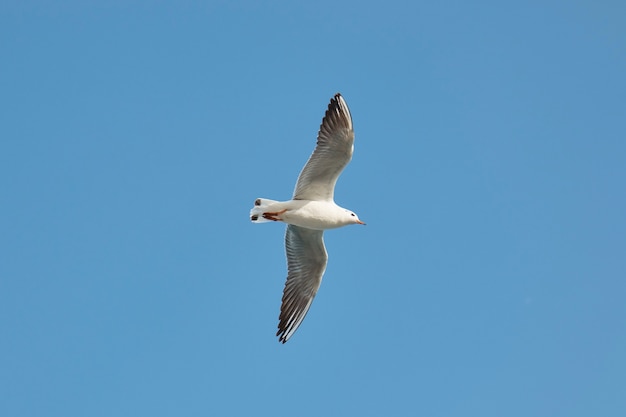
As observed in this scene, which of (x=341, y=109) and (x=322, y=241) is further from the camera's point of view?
(x=322, y=241)

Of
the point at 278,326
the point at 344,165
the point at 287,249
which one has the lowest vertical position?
the point at 278,326

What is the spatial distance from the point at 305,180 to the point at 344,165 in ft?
2.24

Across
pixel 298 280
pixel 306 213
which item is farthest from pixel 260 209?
pixel 298 280

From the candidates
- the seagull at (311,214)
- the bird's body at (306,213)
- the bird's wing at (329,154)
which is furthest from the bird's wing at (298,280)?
→ the bird's wing at (329,154)

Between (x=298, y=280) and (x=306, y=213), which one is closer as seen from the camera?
(x=306, y=213)

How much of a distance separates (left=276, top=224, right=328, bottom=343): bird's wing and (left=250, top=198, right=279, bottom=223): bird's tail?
34.5 inches

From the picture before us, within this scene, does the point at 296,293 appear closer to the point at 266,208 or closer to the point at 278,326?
the point at 278,326

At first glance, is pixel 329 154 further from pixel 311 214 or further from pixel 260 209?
pixel 260 209

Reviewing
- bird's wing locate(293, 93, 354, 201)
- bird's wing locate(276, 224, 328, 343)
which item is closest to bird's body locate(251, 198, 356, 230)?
bird's wing locate(293, 93, 354, 201)

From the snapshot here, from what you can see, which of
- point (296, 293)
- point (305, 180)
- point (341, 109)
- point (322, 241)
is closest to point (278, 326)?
point (296, 293)

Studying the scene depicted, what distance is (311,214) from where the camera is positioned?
14.0m

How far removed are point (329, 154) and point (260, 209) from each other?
1.47 m

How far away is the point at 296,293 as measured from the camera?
15195 millimetres

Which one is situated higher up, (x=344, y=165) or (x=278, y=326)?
(x=344, y=165)
